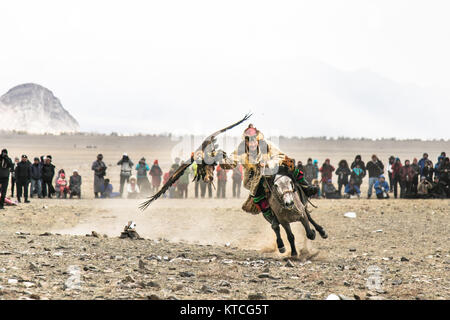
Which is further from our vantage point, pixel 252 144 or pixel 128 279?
pixel 252 144

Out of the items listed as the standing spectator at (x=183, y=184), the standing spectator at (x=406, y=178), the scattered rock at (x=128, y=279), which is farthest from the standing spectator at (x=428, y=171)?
the scattered rock at (x=128, y=279)

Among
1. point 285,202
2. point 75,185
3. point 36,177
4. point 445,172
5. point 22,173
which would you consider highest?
point 445,172

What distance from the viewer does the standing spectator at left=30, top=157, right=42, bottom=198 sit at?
23.1 metres

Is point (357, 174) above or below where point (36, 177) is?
above

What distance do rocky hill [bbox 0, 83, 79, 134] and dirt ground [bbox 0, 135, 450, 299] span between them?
103 meters

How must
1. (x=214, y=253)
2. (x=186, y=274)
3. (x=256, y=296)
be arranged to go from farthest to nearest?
1. (x=214, y=253)
2. (x=186, y=274)
3. (x=256, y=296)

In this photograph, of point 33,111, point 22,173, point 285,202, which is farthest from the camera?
point 33,111

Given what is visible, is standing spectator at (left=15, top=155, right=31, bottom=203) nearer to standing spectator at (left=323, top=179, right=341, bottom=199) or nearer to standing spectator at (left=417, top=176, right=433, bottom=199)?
standing spectator at (left=323, top=179, right=341, bottom=199)

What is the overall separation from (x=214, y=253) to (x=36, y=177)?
12851mm

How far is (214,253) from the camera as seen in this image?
1216cm

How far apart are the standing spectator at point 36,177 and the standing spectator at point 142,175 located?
3511 millimetres

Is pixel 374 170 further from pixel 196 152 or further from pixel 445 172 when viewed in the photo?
pixel 196 152

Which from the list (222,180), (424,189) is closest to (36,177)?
(222,180)
